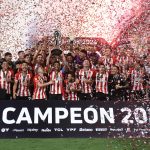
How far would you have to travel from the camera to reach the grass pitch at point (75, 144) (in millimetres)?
8539

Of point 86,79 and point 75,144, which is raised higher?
point 86,79

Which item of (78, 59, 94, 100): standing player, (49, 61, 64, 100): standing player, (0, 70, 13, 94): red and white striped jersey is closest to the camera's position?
(49, 61, 64, 100): standing player

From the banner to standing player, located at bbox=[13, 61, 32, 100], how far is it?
1.25 metres

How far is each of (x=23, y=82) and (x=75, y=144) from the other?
235cm

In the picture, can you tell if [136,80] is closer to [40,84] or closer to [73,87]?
[73,87]

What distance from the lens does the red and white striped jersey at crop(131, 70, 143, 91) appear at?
1140 cm

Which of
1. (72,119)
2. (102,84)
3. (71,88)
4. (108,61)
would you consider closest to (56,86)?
(71,88)

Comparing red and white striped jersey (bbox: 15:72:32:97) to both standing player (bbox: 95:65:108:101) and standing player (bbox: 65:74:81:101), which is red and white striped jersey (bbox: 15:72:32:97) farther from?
standing player (bbox: 95:65:108:101)

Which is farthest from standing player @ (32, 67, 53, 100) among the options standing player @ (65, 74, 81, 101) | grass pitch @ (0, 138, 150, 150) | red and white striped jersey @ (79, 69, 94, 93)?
grass pitch @ (0, 138, 150, 150)

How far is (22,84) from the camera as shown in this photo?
10555 millimetres

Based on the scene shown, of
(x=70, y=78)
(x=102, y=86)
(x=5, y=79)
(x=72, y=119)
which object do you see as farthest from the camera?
(x=102, y=86)

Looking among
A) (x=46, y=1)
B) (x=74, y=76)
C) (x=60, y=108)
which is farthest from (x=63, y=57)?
(x=46, y=1)

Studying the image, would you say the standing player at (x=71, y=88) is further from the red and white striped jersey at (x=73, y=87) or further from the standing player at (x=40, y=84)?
the standing player at (x=40, y=84)

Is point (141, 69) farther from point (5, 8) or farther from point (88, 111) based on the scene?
point (5, 8)
